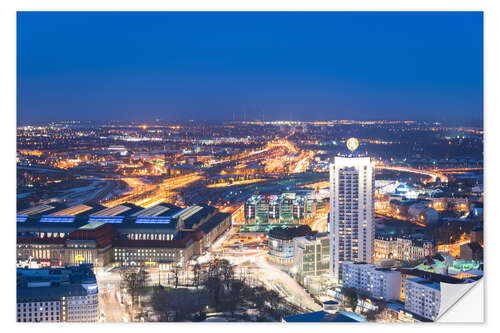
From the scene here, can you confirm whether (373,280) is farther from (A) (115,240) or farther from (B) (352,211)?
(A) (115,240)

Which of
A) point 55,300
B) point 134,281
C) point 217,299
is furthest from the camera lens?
point 134,281

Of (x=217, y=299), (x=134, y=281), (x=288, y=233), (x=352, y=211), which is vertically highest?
(x=352, y=211)

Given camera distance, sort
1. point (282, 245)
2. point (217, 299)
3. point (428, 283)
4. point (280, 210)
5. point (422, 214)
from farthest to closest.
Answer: point (280, 210) < point (422, 214) < point (282, 245) < point (217, 299) < point (428, 283)

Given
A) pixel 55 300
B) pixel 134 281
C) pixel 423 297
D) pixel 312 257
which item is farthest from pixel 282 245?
pixel 55 300

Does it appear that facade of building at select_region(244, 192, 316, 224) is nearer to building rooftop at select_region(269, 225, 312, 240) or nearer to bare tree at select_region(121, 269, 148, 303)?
building rooftop at select_region(269, 225, 312, 240)

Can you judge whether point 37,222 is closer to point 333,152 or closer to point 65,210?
point 65,210

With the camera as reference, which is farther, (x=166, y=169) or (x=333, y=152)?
(x=166, y=169)

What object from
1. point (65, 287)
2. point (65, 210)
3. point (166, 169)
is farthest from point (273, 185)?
point (65, 287)
